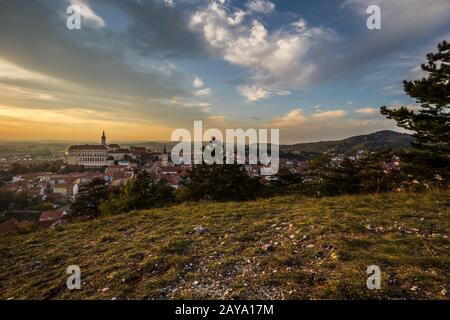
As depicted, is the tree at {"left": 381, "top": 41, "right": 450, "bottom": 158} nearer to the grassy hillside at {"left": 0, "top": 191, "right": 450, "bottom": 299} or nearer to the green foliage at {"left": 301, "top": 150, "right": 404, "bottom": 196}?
the grassy hillside at {"left": 0, "top": 191, "right": 450, "bottom": 299}

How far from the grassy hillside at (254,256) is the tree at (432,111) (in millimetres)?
3648

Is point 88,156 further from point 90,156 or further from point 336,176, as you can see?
→ point 336,176

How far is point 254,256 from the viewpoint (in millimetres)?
5277

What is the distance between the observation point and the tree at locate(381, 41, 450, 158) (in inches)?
428

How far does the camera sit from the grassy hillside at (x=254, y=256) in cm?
395

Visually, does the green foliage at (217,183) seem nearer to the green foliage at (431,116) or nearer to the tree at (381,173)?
the tree at (381,173)

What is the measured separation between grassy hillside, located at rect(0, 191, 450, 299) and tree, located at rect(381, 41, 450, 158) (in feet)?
12.0

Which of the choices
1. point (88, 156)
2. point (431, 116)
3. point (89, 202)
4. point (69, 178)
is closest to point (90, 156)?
point (88, 156)

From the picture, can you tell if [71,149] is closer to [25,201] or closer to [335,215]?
[25,201]

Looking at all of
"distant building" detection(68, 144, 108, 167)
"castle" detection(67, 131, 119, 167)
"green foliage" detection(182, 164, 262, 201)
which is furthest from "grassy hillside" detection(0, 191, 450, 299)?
"distant building" detection(68, 144, 108, 167)

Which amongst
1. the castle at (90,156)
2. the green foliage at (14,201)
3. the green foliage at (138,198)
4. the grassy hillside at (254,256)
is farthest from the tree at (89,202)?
the castle at (90,156)

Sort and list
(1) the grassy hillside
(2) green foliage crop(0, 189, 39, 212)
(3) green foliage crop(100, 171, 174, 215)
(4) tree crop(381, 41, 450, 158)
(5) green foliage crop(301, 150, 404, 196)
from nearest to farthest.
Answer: (1) the grassy hillside < (4) tree crop(381, 41, 450, 158) < (3) green foliage crop(100, 171, 174, 215) < (5) green foliage crop(301, 150, 404, 196) < (2) green foliage crop(0, 189, 39, 212)
